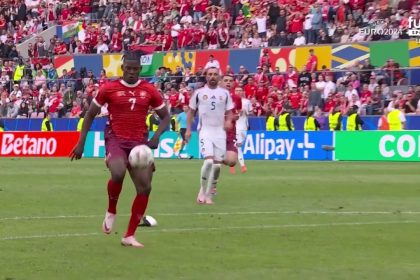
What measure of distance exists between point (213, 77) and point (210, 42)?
1045 inches

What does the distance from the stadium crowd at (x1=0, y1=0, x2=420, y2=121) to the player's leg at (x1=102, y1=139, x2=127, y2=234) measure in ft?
75.9

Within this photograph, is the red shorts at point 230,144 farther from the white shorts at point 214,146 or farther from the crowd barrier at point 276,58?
the crowd barrier at point 276,58

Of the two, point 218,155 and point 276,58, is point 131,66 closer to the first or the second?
point 218,155

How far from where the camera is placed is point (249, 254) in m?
11.5

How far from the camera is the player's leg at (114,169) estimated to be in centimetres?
1242

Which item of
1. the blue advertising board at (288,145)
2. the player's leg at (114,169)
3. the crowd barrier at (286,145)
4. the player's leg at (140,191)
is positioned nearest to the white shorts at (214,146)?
the player's leg at (114,169)

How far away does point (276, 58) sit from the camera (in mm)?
41969

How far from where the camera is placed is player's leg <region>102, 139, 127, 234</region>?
40.8ft

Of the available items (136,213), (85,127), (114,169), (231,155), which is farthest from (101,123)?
(136,213)

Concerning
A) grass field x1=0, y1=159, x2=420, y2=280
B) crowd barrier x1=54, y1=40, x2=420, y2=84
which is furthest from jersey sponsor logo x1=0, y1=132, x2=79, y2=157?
grass field x1=0, y1=159, x2=420, y2=280

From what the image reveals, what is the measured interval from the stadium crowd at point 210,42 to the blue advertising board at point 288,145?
5.45 ft

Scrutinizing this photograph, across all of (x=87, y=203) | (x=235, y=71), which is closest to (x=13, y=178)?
(x=87, y=203)

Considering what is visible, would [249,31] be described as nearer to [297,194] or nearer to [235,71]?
[235,71]

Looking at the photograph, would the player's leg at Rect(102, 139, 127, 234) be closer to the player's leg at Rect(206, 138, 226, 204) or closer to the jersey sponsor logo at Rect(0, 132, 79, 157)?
the player's leg at Rect(206, 138, 226, 204)
